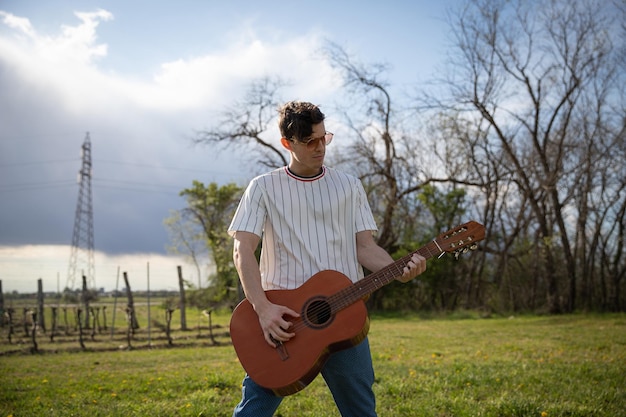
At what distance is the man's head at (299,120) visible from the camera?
263cm

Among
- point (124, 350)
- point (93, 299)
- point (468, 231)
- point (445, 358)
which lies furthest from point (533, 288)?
point (93, 299)

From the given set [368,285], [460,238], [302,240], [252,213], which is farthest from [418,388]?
[252,213]

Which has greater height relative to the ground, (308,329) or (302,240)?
(302,240)

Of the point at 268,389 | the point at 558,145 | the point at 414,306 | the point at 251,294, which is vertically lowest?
the point at 414,306

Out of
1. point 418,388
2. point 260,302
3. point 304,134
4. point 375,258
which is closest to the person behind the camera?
point 260,302

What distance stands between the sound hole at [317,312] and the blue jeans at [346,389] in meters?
0.19

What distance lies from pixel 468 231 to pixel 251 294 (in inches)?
50.8

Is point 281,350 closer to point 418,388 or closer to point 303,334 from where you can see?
point 303,334

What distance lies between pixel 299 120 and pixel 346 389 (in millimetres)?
1403

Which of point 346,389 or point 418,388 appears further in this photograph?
point 418,388

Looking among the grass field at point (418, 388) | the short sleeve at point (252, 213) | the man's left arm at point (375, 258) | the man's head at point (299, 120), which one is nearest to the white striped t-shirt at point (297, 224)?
the short sleeve at point (252, 213)

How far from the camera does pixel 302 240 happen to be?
2.67 meters

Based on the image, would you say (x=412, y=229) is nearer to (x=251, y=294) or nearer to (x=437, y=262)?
(x=437, y=262)

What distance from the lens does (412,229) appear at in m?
25.2
